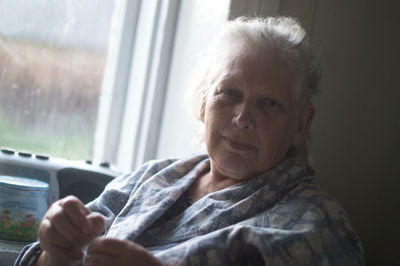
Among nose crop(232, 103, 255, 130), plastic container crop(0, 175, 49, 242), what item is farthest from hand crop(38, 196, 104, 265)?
nose crop(232, 103, 255, 130)

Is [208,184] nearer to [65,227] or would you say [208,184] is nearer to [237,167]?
[237,167]

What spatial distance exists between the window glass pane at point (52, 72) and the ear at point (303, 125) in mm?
880

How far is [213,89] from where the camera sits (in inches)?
45.2

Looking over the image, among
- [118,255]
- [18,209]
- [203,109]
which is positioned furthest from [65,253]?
[203,109]

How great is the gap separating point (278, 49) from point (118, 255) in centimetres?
60

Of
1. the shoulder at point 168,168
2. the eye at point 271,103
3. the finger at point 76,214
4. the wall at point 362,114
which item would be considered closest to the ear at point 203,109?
the shoulder at point 168,168

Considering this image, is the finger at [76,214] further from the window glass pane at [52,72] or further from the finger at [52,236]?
the window glass pane at [52,72]

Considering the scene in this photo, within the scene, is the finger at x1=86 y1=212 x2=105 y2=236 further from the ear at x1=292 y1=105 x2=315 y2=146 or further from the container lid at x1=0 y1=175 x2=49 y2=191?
the ear at x1=292 y1=105 x2=315 y2=146

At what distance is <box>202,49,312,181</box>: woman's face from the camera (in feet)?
3.44

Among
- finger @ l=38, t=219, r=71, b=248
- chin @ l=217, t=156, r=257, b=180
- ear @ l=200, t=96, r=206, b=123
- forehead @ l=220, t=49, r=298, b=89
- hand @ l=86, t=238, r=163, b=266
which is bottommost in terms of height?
finger @ l=38, t=219, r=71, b=248

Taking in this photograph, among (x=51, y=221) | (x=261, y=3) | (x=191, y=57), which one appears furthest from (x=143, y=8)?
(x=51, y=221)

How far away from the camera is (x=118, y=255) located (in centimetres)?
81

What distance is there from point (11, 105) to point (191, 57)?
0.66m

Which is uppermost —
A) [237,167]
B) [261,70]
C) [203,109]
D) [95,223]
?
[261,70]
